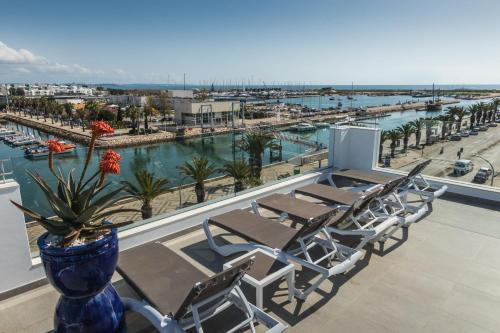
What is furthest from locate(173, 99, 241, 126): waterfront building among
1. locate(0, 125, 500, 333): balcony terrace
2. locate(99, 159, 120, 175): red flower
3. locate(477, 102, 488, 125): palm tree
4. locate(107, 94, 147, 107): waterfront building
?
locate(99, 159, 120, 175): red flower

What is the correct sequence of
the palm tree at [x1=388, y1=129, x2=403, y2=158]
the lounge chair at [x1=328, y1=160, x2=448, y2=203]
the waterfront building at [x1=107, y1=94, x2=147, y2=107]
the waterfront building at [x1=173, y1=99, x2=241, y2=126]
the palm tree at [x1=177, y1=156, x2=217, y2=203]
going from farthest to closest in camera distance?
the waterfront building at [x1=107, y1=94, x2=147, y2=107]
the waterfront building at [x1=173, y1=99, x2=241, y2=126]
the palm tree at [x1=388, y1=129, x2=403, y2=158]
the palm tree at [x1=177, y1=156, x2=217, y2=203]
the lounge chair at [x1=328, y1=160, x2=448, y2=203]

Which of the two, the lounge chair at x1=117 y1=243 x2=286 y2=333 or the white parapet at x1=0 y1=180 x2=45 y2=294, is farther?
the white parapet at x1=0 y1=180 x2=45 y2=294

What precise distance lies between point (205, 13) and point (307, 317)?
3134cm

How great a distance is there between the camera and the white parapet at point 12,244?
3.04m

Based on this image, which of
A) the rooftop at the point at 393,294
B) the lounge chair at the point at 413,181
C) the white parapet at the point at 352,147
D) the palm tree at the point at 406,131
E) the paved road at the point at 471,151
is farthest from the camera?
the palm tree at the point at 406,131

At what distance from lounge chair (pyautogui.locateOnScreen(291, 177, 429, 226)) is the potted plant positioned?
331cm

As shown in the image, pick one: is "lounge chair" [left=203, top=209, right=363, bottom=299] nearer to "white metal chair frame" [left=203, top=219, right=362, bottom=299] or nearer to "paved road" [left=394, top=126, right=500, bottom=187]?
"white metal chair frame" [left=203, top=219, right=362, bottom=299]

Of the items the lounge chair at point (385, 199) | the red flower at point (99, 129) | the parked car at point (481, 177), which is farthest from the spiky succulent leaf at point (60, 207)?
the parked car at point (481, 177)

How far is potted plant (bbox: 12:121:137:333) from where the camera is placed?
6.32 ft

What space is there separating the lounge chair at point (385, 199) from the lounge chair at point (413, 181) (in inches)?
14.6

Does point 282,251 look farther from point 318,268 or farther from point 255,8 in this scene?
point 255,8

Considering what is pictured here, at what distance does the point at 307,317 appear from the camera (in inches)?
108

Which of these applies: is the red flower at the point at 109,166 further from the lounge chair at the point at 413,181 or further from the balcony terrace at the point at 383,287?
the lounge chair at the point at 413,181

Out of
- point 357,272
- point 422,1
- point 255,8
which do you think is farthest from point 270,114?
point 357,272
